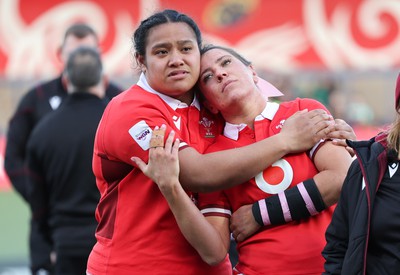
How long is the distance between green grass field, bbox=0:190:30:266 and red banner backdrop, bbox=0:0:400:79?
4.72m

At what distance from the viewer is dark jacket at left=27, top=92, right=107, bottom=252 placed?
4.95 meters

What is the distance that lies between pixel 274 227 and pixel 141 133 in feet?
2.04

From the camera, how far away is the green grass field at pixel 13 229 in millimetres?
8758

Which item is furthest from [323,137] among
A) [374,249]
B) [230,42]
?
[230,42]

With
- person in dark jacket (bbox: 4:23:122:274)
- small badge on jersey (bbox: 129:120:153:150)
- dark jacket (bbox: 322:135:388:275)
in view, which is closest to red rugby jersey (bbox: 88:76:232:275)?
small badge on jersey (bbox: 129:120:153:150)

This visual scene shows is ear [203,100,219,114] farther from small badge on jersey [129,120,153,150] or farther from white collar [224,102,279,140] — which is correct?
small badge on jersey [129,120,153,150]

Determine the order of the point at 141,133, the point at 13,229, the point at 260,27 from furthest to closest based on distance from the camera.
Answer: the point at 260,27, the point at 13,229, the point at 141,133

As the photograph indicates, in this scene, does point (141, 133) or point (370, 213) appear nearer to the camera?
point (370, 213)

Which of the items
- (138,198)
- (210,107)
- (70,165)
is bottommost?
(70,165)

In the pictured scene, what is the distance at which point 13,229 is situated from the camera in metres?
9.54

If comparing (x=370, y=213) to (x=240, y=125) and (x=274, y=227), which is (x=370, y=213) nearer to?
(x=274, y=227)

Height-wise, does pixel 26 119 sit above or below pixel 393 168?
below

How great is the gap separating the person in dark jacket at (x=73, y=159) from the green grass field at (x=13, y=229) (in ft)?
12.0

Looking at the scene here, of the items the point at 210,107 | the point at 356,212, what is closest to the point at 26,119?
the point at 210,107
